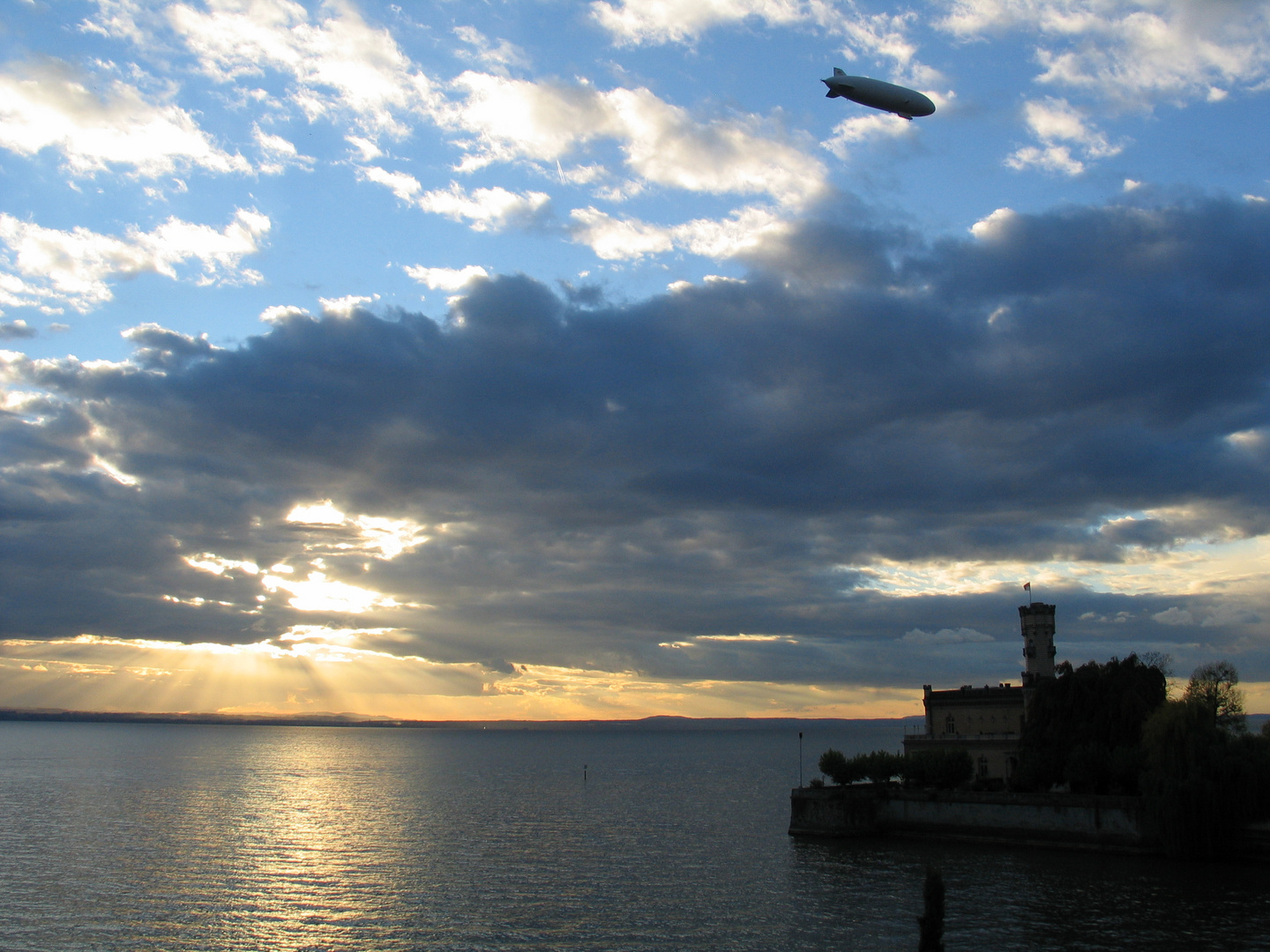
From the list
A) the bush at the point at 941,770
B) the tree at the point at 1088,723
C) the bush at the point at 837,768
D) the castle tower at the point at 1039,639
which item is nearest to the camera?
the tree at the point at 1088,723

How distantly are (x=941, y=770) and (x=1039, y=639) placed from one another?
92.8ft

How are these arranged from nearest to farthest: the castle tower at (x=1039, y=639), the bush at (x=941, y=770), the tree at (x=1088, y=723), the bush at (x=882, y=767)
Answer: the tree at (x=1088, y=723), the bush at (x=941, y=770), the bush at (x=882, y=767), the castle tower at (x=1039, y=639)

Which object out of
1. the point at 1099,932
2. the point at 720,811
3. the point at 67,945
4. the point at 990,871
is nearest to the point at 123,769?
the point at 720,811

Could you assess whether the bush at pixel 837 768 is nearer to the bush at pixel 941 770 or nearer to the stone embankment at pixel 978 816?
the stone embankment at pixel 978 816

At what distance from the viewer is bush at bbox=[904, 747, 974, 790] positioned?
91250mm

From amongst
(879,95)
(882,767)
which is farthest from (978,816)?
(879,95)

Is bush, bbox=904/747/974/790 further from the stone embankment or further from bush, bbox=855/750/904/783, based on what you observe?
the stone embankment

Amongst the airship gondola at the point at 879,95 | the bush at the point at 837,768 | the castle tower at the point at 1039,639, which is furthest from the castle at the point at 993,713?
the airship gondola at the point at 879,95

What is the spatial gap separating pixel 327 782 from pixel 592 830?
79927mm

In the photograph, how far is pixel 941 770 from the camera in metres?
91.2

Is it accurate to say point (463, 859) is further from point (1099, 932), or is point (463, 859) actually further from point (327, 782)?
point (327, 782)

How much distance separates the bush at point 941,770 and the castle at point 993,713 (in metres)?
7.32

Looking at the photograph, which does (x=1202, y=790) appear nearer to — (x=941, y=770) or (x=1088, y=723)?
(x=1088, y=723)

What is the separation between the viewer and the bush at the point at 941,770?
91.2m
